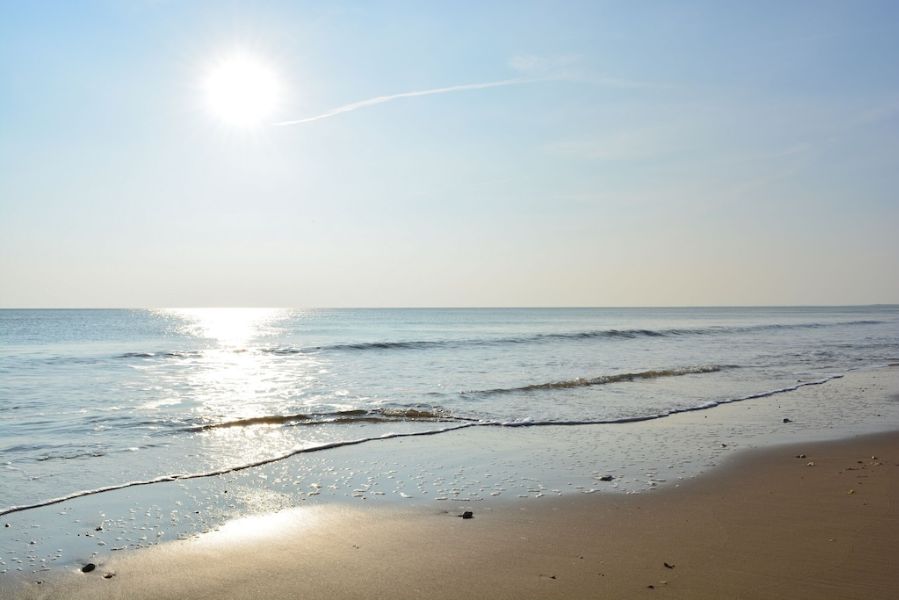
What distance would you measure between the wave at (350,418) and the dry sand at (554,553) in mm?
6441

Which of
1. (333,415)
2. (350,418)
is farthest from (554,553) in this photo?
(333,415)

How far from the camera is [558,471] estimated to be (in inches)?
349

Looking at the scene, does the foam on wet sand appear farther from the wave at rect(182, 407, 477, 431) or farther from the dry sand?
the wave at rect(182, 407, 477, 431)

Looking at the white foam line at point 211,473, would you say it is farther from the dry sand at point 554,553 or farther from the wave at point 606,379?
the wave at point 606,379

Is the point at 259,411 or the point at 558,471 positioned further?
the point at 259,411

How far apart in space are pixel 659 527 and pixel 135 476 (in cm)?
705

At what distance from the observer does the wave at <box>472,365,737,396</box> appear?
18.5 meters

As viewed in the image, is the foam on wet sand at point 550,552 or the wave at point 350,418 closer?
the foam on wet sand at point 550,552

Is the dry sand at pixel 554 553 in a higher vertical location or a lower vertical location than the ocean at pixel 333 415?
higher

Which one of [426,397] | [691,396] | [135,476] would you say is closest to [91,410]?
[135,476]

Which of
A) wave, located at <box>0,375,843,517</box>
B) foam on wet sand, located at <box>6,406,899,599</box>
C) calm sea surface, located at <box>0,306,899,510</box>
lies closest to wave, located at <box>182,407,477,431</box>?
calm sea surface, located at <box>0,306,899,510</box>

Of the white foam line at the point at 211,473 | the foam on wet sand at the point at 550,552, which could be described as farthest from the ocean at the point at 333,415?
the foam on wet sand at the point at 550,552

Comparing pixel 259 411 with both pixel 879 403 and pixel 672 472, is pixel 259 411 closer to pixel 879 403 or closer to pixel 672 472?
pixel 672 472

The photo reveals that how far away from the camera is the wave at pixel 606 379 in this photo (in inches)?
727
